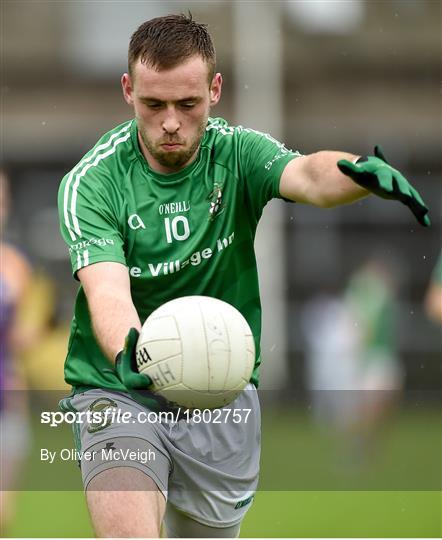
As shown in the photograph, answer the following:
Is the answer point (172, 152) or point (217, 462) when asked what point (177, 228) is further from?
point (217, 462)

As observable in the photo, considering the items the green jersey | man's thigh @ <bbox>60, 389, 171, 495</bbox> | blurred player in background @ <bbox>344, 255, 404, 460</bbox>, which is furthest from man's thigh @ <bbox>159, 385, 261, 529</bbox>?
blurred player in background @ <bbox>344, 255, 404, 460</bbox>

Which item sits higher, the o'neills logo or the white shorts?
the o'neills logo

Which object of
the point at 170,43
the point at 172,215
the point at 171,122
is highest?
the point at 170,43

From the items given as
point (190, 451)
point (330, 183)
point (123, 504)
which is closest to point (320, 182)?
point (330, 183)

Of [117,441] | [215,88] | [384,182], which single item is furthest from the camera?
[215,88]

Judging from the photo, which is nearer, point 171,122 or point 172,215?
point 171,122

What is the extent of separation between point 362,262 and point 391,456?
647 cm

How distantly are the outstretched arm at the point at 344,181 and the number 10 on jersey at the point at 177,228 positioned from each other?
430 millimetres

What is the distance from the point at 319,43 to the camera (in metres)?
23.6

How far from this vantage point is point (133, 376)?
14.1 feet

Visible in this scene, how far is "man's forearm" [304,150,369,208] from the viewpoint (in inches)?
183

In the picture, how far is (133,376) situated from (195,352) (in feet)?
0.79

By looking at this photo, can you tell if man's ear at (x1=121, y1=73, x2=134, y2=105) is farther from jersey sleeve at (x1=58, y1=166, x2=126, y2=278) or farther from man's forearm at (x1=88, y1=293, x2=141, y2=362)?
man's forearm at (x1=88, y1=293, x2=141, y2=362)

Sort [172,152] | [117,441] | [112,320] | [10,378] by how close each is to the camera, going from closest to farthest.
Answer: [112,320] → [117,441] → [172,152] → [10,378]
